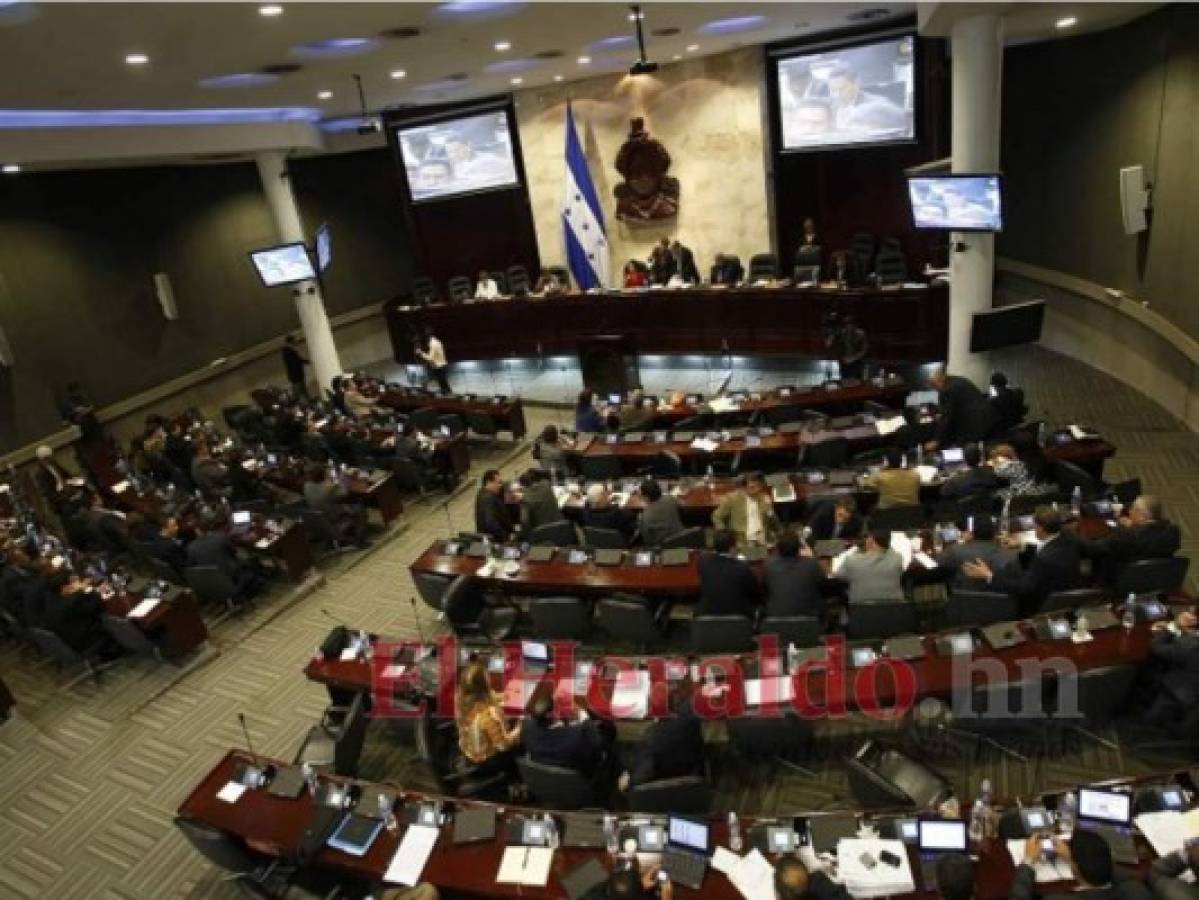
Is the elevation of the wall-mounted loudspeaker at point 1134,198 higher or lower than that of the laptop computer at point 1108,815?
higher

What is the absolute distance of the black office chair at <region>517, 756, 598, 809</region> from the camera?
4.93m

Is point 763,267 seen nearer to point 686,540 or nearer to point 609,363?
point 609,363

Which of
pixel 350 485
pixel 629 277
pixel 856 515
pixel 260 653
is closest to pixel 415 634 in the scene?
pixel 260 653

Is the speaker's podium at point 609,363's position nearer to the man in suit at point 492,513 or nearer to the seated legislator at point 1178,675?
the man in suit at point 492,513

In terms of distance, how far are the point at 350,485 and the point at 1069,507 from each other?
7.64 metres

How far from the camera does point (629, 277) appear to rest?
1509cm

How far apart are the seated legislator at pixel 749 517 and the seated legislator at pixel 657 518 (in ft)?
1.31

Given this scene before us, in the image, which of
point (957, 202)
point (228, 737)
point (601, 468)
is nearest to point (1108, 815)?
point (601, 468)

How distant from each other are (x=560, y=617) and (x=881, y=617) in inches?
97.4

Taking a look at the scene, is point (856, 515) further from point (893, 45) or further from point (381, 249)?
point (381, 249)

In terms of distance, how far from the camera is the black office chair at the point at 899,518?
729cm

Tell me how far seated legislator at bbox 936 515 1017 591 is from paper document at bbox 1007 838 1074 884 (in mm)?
2291

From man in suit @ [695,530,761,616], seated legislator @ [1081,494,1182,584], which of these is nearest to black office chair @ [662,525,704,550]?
man in suit @ [695,530,761,616]

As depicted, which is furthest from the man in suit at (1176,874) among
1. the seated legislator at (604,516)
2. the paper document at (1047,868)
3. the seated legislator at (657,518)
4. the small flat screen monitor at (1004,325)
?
the small flat screen monitor at (1004,325)
